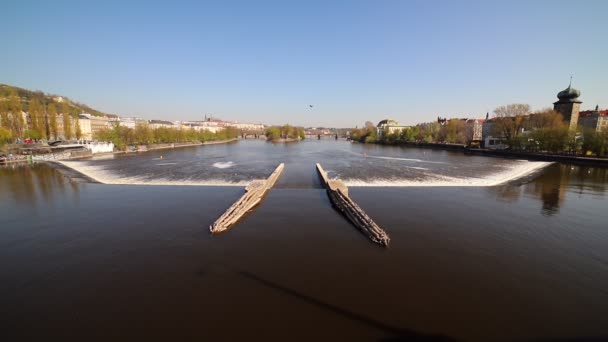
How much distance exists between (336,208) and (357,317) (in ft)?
31.6

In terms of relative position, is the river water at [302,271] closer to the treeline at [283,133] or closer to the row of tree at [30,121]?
the row of tree at [30,121]

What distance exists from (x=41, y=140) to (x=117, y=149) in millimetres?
16823

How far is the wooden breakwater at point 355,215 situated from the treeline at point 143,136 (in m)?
58.9

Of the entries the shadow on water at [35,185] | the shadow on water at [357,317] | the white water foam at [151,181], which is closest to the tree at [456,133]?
the white water foam at [151,181]

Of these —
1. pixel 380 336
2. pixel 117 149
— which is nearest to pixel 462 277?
pixel 380 336

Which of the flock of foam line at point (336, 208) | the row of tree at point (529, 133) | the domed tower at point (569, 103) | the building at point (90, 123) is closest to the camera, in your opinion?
the flock of foam line at point (336, 208)

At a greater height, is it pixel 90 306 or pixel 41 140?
pixel 41 140

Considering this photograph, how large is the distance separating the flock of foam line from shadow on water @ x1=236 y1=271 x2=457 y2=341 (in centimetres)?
456

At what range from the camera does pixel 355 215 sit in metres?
13.6

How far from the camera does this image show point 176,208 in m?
15.8

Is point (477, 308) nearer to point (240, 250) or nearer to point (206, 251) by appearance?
point (240, 250)

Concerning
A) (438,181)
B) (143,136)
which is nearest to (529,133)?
(438,181)

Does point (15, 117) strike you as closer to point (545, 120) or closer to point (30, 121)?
point (30, 121)

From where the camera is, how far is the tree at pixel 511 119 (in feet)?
197
